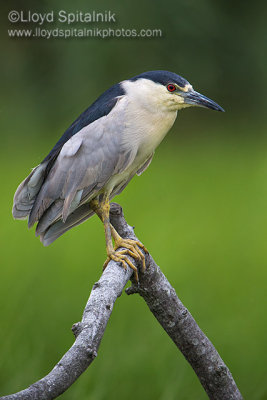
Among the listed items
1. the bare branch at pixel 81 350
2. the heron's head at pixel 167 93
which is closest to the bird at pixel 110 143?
the heron's head at pixel 167 93

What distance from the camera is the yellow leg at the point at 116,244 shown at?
136 cm

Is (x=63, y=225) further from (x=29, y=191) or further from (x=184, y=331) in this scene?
(x=184, y=331)

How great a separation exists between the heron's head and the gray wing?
0.19 ft

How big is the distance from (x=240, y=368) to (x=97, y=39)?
1469 mm

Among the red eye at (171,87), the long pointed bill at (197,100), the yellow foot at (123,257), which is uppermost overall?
the red eye at (171,87)

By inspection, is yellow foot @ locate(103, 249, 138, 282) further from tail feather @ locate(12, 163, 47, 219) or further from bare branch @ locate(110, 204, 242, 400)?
tail feather @ locate(12, 163, 47, 219)

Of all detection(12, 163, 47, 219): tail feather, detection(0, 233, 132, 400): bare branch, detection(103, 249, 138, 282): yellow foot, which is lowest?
detection(0, 233, 132, 400): bare branch

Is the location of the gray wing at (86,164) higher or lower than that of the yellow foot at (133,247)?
higher

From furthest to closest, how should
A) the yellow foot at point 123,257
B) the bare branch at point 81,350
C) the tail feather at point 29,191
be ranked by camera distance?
the tail feather at point 29,191, the yellow foot at point 123,257, the bare branch at point 81,350

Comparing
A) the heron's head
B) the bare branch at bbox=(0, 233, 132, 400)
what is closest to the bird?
the heron's head

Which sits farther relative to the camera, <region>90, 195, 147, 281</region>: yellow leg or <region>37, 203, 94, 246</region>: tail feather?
<region>37, 203, 94, 246</region>: tail feather

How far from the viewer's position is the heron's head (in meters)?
1.43

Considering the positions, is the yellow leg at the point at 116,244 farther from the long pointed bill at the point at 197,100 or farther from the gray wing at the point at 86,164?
the long pointed bill at the point at 197,100

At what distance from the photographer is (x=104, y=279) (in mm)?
1163
